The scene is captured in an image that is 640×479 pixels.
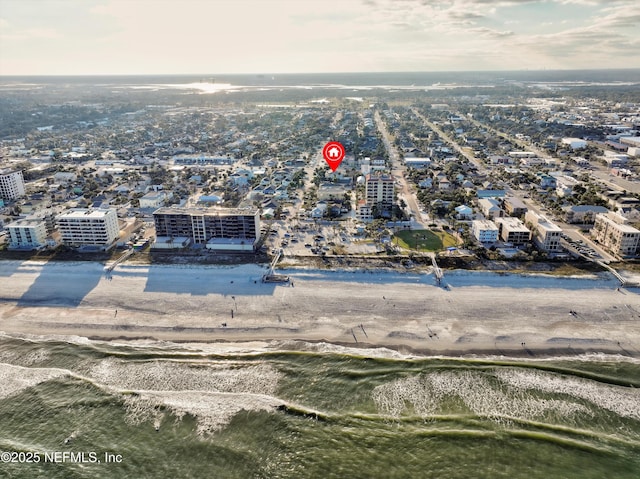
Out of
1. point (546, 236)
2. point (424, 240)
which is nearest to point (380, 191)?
point (424, 240)

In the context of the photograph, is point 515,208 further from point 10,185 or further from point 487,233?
point 10,185

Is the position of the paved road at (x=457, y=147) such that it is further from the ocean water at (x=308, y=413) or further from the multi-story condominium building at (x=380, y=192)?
the ocean water at (x=308, y=413)

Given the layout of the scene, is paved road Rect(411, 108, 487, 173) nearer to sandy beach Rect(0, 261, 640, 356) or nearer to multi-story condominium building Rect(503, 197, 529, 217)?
multi-story condominium building Rect(503, 197, 529, 217)

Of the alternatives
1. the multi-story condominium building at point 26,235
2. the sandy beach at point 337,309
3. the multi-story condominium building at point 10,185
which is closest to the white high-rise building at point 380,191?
the sandy beach at point 337,309

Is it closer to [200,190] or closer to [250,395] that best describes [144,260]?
[250,395]

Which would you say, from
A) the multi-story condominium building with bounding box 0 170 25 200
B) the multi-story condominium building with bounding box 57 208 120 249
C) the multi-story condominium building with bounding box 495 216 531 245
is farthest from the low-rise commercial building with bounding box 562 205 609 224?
the multi-story condominium building with bounding box 0 170 25 200

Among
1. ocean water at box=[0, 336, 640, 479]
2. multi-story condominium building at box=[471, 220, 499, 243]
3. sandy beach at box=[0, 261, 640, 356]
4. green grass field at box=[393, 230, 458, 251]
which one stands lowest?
ocean water at box=[0, 336, 640, 479]

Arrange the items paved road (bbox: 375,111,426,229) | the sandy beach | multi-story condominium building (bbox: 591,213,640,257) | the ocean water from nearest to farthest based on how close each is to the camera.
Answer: the ocean water → the sandy beach → multi-story condominium building (bbox: 591,213,640,257) → paved road (bbox: 375,111,426,229)
